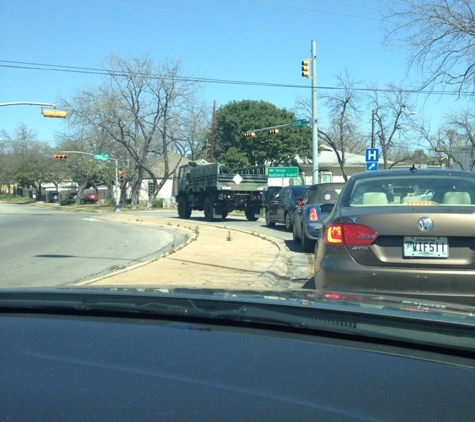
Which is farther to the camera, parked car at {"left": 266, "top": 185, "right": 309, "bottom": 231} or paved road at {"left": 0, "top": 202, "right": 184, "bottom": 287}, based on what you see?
parked car at {"left": 266, "top": 185, "right": 309, "bottom": 231}

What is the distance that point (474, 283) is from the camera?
16.1 feet

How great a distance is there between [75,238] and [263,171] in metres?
12.7

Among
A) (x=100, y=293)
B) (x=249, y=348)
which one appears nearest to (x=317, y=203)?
(x=100, y=293)

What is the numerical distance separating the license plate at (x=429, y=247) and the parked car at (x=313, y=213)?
6387 millimetres

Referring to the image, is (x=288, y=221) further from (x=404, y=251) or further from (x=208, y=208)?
(x=404, y=251)

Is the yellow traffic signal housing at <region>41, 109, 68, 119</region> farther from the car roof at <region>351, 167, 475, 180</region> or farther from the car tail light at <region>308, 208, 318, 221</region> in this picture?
the car roof at <region>351, 167, 475, 180</region>

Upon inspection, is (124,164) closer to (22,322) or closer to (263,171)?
(263,171)

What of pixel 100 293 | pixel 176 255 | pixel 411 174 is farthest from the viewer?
pixel 176 255

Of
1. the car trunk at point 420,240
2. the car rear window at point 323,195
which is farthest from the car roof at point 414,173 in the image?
the car rear window at point 323,195

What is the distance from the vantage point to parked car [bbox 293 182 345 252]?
11867 millimetres

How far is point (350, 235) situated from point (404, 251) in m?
0.49

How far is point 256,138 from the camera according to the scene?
192ft

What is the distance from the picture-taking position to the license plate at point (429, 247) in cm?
500

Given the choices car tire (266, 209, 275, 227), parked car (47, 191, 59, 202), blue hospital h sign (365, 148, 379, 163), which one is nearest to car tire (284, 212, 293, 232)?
car tire (266, 209, 275, 227)
